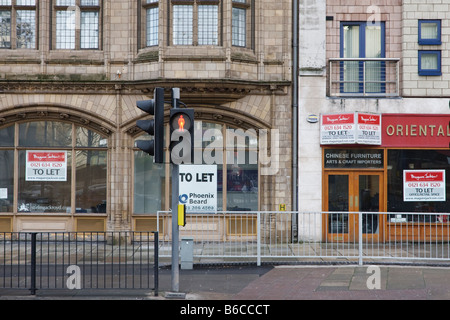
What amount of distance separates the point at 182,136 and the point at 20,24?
9.42 meters

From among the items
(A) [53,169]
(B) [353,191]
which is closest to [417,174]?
(B) [353,191]

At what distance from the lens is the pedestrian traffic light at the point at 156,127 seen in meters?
9.16

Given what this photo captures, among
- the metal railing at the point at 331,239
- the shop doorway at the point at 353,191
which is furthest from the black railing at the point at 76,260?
the shop doorway at the point at 353,191

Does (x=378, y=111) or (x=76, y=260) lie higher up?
(x=378, y=111)

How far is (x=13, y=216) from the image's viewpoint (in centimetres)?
1598

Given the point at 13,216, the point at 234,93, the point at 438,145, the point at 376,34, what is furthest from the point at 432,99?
the point at 13,216

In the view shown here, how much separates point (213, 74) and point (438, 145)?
21.8ft

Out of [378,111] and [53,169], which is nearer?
[378,111]

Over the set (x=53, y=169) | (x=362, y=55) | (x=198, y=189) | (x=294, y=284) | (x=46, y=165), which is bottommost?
(x=294, y=284)

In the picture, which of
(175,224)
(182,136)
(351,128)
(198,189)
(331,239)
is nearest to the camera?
(182,136)

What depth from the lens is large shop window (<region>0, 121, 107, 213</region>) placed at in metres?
16.0

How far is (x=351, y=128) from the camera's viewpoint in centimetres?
1538

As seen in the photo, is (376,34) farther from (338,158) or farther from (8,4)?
(8,4)

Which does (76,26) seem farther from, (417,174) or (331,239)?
(417,174)
